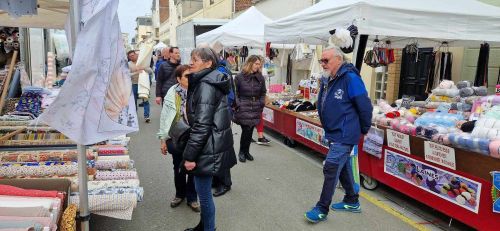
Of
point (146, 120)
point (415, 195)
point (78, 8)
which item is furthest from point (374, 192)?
point (146, 120)

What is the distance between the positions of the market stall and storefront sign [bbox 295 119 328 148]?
2 cm

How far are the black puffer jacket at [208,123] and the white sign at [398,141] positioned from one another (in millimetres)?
2245

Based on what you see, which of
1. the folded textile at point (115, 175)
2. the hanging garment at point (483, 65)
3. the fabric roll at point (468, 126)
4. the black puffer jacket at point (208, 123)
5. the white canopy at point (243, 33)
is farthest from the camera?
the white canopy at point (243, 33)

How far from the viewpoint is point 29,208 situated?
Result: 2.45 m

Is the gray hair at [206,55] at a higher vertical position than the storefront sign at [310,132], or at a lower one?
higher

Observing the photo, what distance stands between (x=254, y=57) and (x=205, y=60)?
3.02 metres

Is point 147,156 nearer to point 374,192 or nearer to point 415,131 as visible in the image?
point 374,192

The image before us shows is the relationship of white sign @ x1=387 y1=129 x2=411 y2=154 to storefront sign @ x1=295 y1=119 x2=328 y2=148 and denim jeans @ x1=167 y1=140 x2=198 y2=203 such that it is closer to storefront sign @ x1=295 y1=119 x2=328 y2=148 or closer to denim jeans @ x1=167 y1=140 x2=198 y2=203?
storefront sign @ x1=295 y1=119 x2=328 y2=148

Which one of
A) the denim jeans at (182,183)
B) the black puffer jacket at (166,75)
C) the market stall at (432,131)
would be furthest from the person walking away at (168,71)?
the denim jeans at (182,183)

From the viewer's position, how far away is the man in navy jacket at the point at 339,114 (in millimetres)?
3764

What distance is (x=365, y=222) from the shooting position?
13.4 ft

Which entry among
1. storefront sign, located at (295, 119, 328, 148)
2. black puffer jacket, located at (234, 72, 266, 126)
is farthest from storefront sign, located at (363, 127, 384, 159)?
black puffer jacket, located at (234, 72, 266, 126)

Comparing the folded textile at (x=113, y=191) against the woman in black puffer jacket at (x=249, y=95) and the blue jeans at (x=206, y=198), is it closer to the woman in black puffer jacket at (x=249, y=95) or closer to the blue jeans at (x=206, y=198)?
the blue jeans at (x=206, y=198)

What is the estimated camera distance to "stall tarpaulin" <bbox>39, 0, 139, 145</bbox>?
221 cm
